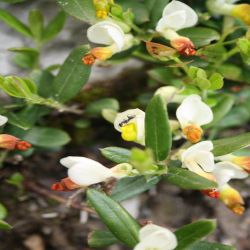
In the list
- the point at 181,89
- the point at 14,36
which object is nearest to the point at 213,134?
the point at 181,89

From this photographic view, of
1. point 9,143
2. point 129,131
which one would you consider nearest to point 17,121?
point 9,143

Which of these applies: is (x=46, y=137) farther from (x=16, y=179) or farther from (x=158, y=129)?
(x=158, y=129)

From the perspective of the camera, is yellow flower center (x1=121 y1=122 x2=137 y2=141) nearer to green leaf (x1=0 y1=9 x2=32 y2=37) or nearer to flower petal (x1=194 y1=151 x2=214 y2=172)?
flower petal (x1=194 y1=151 x2=214 y2=172)

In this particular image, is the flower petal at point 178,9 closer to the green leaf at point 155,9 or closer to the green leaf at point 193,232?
the green leaf at point 155,9

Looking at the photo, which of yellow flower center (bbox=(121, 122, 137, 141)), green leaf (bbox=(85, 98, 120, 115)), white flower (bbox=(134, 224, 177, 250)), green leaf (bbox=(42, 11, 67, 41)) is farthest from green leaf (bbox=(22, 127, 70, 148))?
white flower (bbox=(134, 224, 177, 250))

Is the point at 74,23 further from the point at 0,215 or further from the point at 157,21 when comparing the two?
the point at 0,215

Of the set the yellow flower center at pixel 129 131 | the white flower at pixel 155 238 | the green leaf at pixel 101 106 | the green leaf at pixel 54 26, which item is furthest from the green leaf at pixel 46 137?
the white flower at pixel 155 238

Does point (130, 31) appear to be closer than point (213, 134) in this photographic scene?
Yes
